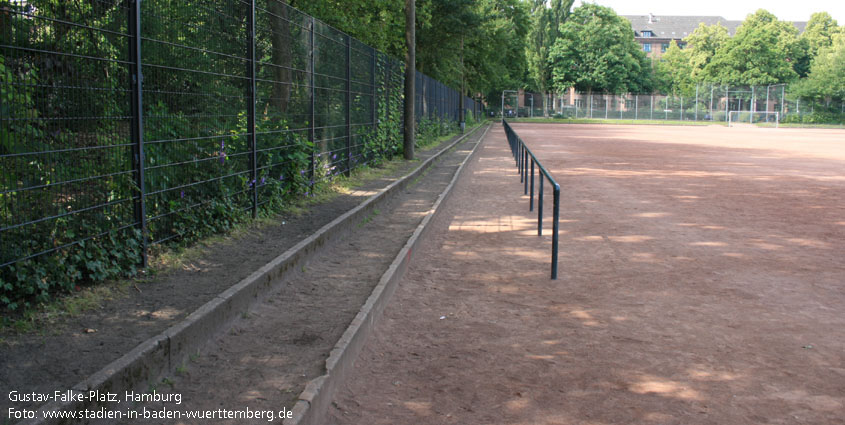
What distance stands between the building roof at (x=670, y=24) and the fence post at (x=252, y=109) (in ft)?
464

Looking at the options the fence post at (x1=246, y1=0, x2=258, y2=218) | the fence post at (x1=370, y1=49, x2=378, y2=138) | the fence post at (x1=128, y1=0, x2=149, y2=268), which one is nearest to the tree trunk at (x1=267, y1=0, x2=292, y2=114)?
the fence post at (x1=246, y1=0, x2=258, y2=218)

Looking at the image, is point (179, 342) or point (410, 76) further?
point (410, 76)

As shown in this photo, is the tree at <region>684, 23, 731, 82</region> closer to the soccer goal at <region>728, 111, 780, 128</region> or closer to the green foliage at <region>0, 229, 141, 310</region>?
the soccer goal at <region>728, 111, 780, 128</region>

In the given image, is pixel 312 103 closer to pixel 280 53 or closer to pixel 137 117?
pixel 280 53

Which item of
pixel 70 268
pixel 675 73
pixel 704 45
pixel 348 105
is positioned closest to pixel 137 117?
pixel 70 268

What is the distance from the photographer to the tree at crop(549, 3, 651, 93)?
293 feet

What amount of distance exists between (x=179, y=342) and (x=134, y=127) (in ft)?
7.28

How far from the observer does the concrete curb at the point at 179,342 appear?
341cm

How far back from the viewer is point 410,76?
19797 millimetres

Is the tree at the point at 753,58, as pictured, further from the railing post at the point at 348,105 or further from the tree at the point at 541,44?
the railing post at the point at 348,105

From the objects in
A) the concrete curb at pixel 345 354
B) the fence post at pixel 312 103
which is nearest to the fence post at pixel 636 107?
the fence post at pixel 312 103

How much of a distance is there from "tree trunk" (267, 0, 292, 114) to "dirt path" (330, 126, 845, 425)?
266 cm

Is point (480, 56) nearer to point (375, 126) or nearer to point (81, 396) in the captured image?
point (375, 126)

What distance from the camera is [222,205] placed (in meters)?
7.42
